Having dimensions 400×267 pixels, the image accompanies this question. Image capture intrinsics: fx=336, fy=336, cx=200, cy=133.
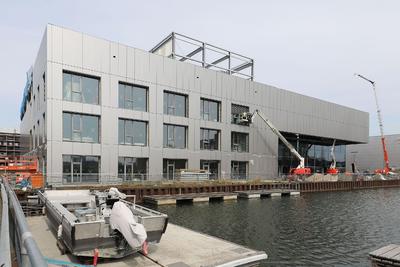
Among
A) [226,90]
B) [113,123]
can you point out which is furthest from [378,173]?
[113,123]

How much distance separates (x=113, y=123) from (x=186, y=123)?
8.94 metres

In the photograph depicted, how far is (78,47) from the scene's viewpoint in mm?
29375

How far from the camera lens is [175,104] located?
3709 centimetres

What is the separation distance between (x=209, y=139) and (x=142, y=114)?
9.69 meters

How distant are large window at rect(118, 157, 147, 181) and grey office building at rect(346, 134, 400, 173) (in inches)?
2661

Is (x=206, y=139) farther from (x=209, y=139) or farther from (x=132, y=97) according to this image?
(x=132, y=97)

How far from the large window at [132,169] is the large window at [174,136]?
11.6 ft

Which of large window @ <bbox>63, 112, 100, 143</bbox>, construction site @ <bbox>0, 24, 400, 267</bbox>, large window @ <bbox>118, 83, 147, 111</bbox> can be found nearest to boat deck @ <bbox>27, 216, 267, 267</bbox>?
construction site @ <bbox>0, 24, 400, 267</bbox>

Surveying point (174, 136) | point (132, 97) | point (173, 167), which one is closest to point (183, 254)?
point (132, 97)

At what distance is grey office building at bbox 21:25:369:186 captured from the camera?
93.8 feet

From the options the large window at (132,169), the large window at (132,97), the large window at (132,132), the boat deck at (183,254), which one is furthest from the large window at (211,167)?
the boat deck at (183,254)

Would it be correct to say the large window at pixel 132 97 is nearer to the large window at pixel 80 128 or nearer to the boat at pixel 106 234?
the large window at pixel 80 128

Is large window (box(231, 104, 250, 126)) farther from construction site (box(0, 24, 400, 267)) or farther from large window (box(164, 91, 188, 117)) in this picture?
large window (box(164, 91, 188, 117))

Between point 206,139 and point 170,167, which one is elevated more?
point 206,139
